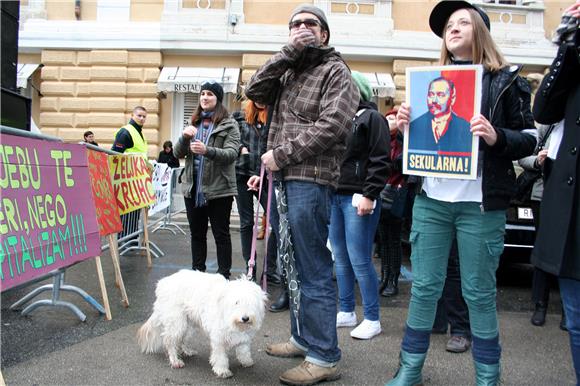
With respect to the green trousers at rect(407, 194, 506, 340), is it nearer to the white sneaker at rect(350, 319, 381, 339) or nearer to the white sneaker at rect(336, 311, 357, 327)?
the white sneaker at rect(350, 319, 381, 339)

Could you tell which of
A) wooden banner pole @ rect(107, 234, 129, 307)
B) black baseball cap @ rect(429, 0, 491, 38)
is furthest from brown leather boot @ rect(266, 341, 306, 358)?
black baseball cap @ rect(429, 0, 491, 38)

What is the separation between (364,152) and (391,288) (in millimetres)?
1880

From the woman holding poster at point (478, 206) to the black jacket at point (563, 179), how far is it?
7.2 inches

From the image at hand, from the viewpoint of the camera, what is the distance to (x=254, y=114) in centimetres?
503

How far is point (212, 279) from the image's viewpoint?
3.12 m

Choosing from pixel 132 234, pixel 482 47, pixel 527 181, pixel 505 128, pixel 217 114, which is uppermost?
pixel 482 47

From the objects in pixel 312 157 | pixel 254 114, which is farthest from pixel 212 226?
pixel 312 157

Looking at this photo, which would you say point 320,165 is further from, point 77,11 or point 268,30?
point 77,11

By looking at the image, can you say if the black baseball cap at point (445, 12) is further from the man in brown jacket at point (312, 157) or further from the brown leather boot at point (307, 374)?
the brown leather boot at point (307, 374)

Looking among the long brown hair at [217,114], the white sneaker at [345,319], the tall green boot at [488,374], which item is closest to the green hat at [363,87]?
the long brown hair at [217,114]

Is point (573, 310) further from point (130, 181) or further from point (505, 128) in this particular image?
point (130, 181)

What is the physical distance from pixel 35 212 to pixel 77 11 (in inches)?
467

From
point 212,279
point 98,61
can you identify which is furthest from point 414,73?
point 98,61

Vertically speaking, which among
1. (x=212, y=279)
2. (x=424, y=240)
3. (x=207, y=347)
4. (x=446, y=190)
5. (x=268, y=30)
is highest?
(x=268, y=30)
